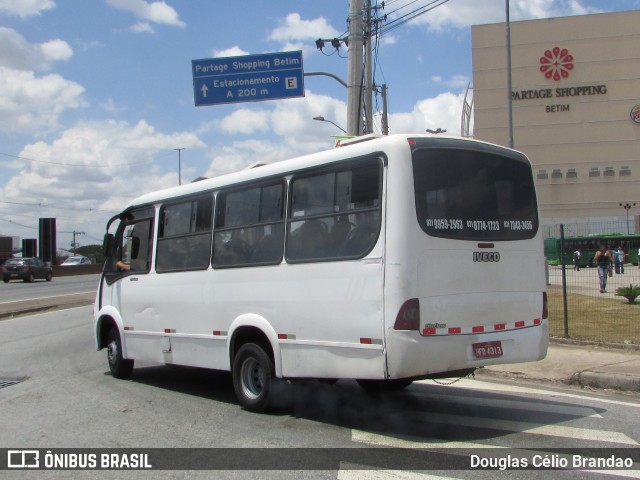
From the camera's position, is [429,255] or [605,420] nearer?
[429,255]

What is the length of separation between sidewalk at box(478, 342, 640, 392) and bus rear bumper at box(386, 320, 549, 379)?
2.39 metres

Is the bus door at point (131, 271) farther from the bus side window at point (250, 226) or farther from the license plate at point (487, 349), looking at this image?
the license plate at point (487, 349)

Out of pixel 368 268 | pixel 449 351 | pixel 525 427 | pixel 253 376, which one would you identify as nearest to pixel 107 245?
pixel 253 376

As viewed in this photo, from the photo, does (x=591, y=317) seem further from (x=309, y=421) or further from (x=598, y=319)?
(x=309, y=421)

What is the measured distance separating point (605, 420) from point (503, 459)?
6.22 feet

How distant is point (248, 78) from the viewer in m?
17.1

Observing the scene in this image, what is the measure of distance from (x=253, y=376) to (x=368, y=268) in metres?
2.24

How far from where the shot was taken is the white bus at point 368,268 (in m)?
5.67

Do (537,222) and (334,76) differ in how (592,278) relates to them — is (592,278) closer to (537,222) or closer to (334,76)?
(334,76)

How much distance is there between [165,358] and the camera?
27.5 feet

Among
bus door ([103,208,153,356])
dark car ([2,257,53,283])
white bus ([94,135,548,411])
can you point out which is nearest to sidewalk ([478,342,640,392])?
white bus ([94,135,548,411])

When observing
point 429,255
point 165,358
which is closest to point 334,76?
point 165,358

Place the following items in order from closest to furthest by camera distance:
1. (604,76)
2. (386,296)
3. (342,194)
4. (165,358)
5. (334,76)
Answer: (386,296) < (342,194) < (165,358) < (334,76) < (604,76)

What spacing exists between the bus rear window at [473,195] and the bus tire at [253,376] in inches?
93.0
